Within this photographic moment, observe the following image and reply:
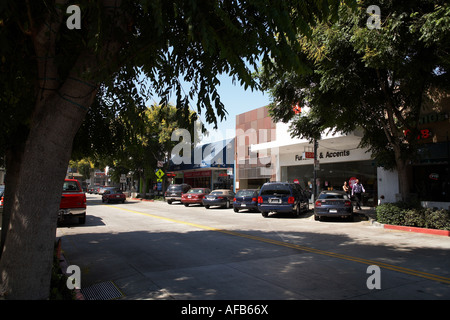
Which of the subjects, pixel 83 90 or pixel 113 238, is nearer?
pixel 83 90

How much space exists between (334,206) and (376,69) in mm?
6287

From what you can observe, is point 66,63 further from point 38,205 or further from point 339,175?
point 339,175

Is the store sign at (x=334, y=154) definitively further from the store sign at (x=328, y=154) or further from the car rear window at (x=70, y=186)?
the car rear window at (x=70, y=186)

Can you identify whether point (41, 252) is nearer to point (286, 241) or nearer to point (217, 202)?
point (286, 241)

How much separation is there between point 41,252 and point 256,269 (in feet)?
13.6

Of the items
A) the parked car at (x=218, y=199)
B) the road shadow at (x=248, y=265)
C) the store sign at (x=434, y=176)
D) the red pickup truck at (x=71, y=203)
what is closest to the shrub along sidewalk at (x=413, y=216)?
the road shadow at (x=248, y=265)

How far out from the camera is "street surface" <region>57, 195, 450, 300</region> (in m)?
5.12

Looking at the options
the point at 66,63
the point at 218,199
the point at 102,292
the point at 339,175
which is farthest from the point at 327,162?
the point at 66,63

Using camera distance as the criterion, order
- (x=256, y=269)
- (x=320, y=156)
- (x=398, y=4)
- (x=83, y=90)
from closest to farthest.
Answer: (x=83, y=90) → (x=256, y=269) → (x=398, y=4) → (x=320, y=156)

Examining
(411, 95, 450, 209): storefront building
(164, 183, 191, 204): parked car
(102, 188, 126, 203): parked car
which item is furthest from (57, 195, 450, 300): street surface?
(102, 188, 126, 203): parked car

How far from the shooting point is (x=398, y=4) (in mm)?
9719

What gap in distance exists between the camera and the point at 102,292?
5203 millimetres

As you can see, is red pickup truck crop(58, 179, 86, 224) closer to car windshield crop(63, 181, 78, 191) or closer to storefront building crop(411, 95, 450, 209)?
car windshield crop(63, 181, 78, 191)

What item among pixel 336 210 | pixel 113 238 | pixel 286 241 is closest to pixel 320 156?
pixel 336 210
